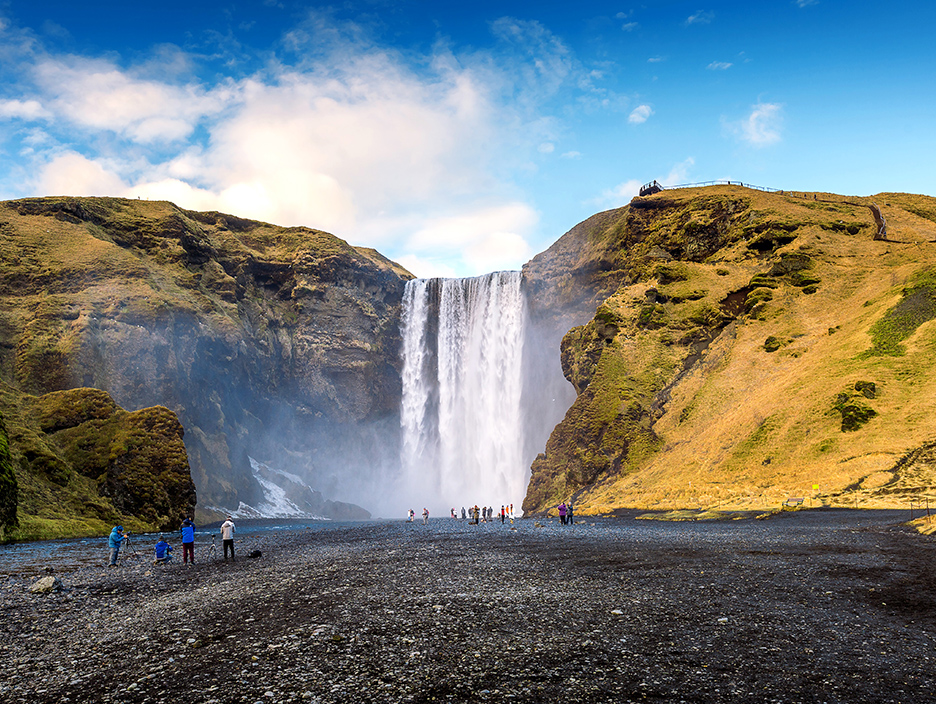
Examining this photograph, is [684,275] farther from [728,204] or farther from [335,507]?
[335,507]

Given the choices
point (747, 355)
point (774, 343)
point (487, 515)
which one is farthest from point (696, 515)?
point (774, 343)

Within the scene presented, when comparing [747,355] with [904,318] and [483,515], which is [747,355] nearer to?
[904,318]

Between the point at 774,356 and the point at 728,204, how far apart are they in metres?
29.4

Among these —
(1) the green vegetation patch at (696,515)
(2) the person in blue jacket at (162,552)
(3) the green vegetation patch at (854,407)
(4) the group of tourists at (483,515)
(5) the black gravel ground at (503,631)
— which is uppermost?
(3) the green vegetation patch at (854,407)

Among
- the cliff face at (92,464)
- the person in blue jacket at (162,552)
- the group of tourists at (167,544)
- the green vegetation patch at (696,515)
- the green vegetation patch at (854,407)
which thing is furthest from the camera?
the cliff face at (92,464)

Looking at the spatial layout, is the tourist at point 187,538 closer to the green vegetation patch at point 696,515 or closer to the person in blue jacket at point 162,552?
the person in blue jacket at point 162,552

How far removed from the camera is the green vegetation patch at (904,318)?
47.3 m

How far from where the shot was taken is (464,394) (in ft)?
308

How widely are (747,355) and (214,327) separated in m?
69.3

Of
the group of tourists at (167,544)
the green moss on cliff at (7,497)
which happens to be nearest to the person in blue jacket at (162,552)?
the group of tourists at (167,544)

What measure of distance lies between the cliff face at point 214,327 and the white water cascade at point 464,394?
6.24 metres

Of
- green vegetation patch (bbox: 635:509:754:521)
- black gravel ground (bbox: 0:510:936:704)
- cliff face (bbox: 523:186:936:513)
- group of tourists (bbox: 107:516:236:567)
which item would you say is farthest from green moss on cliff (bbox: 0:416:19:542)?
cliff face (bbox: 523:186:936:513)

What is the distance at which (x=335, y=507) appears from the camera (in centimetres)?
8656

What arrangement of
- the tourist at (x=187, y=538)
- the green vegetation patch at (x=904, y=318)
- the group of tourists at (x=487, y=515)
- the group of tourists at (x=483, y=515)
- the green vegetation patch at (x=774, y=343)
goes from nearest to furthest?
the tourist at (x=187, y=538) < the green vegetation patch at (x=904, y=318) < the group of tourists at (x=487, y=515) < the group of tourists at (x=483, y=515) < the green vegetation patch at (x=774, y=343)
